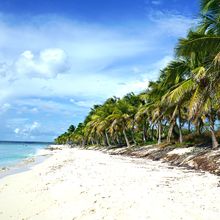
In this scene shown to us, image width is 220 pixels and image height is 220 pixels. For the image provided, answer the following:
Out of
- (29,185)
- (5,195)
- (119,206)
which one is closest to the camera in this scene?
(119,206)

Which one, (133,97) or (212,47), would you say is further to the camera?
(133,97)

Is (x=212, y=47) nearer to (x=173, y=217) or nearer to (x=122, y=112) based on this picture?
(x=173, y=217)

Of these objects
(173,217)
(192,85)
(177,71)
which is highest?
(177,71)

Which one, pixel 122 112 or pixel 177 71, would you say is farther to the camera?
pixel 122 112

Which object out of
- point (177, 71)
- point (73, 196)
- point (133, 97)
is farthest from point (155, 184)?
point (133, 97)

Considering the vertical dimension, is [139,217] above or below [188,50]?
below

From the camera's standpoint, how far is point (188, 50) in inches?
541

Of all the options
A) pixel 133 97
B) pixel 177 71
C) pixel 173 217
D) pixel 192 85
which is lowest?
pixel 173 217

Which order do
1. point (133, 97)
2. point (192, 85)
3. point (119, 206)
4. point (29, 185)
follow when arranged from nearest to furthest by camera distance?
point (119, 206), point (29, 185), point (192, 85), point (133, 97)

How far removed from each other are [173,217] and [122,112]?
41.4 metres

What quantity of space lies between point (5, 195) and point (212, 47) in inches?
382

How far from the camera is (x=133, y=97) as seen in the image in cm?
4791

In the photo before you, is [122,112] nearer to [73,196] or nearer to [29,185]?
[29,185]

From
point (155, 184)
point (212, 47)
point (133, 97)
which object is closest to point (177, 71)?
point (212, 47)
